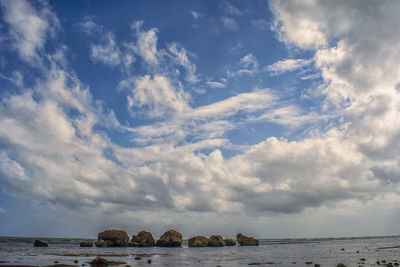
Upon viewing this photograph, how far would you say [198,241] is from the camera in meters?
148

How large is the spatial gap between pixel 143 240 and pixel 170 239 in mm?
14301

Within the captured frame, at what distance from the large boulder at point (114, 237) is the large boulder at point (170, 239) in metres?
20.0

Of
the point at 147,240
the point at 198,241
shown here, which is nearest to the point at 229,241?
the point at 198,241

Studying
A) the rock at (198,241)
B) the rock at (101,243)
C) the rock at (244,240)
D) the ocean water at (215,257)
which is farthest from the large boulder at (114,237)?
the rock at (244,240)

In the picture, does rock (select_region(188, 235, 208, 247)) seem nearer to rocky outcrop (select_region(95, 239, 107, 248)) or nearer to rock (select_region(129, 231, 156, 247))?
rock (select_region(129, 231, 156, 247))

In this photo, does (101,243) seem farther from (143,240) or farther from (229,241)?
(229,241)

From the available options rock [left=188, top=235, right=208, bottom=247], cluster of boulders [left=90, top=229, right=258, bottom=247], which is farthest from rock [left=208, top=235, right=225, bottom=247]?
rock [left=188, top=235, right=208, bottom=247]

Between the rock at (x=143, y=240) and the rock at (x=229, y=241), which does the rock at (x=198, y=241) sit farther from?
the rock at (x=229, y=241)

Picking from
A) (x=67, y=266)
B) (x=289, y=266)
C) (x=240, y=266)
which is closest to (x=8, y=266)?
(x=67, y=266)

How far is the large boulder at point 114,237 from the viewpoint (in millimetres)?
131875

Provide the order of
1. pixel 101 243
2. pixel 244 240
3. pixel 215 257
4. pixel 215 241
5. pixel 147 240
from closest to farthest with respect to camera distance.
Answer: pixel 215 257 < pixel 101 243 < pixel 147 240 < pixel 215 241 < pixel 244 240

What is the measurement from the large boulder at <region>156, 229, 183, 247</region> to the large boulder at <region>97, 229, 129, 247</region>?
20.0 meters

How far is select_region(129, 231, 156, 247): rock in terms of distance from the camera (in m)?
142

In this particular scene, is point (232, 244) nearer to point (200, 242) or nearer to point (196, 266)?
point (200, 242)
